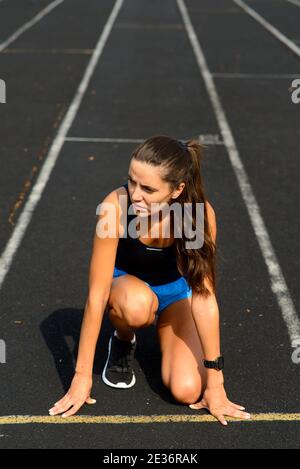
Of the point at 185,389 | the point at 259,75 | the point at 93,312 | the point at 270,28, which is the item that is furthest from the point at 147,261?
the point at 270,28

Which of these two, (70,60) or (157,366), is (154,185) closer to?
(157,366)

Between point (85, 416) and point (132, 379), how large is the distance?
0.45 metres

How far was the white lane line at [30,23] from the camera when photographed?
15.6 m

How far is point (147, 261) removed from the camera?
4082mm

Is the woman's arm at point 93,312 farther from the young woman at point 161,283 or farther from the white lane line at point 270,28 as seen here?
the white lane line at point 270,28

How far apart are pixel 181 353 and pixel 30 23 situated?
16.3 metres

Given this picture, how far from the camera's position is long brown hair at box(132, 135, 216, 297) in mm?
3562

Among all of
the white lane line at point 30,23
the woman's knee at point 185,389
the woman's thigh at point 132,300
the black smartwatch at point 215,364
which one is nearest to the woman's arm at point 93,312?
the woman's thigh at point 132,300

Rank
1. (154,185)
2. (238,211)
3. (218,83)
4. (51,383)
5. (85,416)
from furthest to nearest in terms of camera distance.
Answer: (218,83) → (238,211) → (51,383) → (85,416) → (154,185)

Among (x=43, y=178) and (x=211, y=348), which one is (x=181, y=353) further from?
(x=43, y=178)

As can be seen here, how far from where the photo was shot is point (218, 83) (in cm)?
1211

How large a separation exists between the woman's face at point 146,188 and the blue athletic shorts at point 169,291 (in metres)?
0.65

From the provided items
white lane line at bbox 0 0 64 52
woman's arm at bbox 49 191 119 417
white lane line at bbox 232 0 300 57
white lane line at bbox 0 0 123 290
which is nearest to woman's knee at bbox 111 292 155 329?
woman's arm at bbox 49 191 119 417
